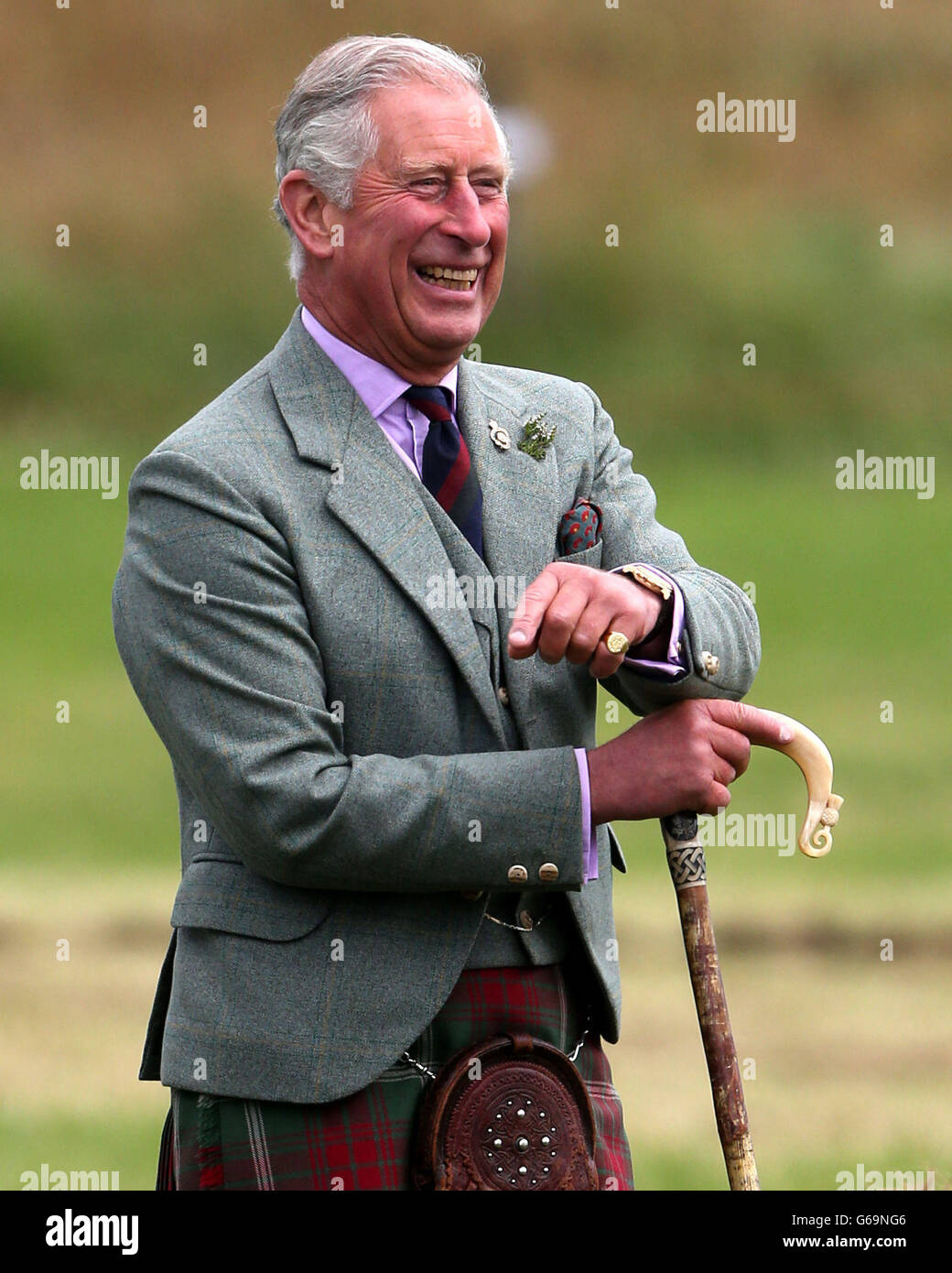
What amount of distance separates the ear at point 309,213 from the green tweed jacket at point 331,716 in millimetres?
135

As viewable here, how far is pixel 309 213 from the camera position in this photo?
9.16 feet

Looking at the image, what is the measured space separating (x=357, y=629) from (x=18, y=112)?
672 inches

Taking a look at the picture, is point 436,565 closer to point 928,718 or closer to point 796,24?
point 928,718

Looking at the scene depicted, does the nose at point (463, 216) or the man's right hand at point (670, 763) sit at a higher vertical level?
the nose at point (463, 216)

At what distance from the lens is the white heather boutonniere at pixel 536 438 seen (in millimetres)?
2891

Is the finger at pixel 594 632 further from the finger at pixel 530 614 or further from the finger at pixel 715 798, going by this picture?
the finger at pixel 715 798

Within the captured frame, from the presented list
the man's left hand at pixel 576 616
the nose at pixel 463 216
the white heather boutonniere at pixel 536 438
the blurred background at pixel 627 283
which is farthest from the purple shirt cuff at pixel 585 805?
the blurred background at pixel 627 283

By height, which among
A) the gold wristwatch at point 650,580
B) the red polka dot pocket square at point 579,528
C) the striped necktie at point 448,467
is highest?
the striped necktie at point 448,467

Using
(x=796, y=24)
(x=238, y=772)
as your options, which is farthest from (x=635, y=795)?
(x=796, y=24)

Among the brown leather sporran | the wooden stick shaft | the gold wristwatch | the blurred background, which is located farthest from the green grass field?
the gold wristwatch

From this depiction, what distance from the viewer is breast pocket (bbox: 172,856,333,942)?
A: 2672 mm

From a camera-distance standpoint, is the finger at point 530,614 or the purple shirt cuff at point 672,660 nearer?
the finger at point 530,614

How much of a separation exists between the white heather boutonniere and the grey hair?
0.36 metres

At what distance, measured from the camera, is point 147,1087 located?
786 cm
